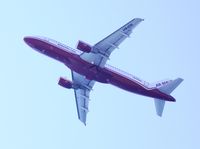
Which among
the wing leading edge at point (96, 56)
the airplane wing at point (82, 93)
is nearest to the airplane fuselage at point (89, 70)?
the wing leading edge at point (96, 56)

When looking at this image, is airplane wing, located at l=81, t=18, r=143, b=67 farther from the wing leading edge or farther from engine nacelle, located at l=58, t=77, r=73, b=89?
engine nacelle, located at l=58, t=77, r=73, b=89

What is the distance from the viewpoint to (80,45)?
99.4m

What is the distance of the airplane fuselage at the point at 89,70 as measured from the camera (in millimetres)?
100125

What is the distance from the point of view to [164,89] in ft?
329

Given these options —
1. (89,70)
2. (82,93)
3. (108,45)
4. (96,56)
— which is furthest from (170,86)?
(82,93)

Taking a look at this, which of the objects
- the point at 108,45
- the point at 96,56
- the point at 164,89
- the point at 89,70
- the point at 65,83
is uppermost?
the point at 108,45

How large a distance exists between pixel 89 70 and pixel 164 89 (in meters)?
12.4

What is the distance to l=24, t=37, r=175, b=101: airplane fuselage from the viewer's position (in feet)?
328

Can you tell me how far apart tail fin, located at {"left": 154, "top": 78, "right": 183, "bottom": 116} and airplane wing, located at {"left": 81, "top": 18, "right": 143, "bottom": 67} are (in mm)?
10498

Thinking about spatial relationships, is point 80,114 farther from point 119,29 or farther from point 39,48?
point 119,29

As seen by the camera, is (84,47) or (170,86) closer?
(84,47)

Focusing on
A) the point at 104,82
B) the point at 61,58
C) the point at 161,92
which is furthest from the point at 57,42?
the point at 161,92

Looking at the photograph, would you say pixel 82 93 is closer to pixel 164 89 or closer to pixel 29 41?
pixel 29 41

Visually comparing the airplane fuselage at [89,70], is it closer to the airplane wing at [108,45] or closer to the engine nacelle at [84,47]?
the airplane wing at [108,45]
